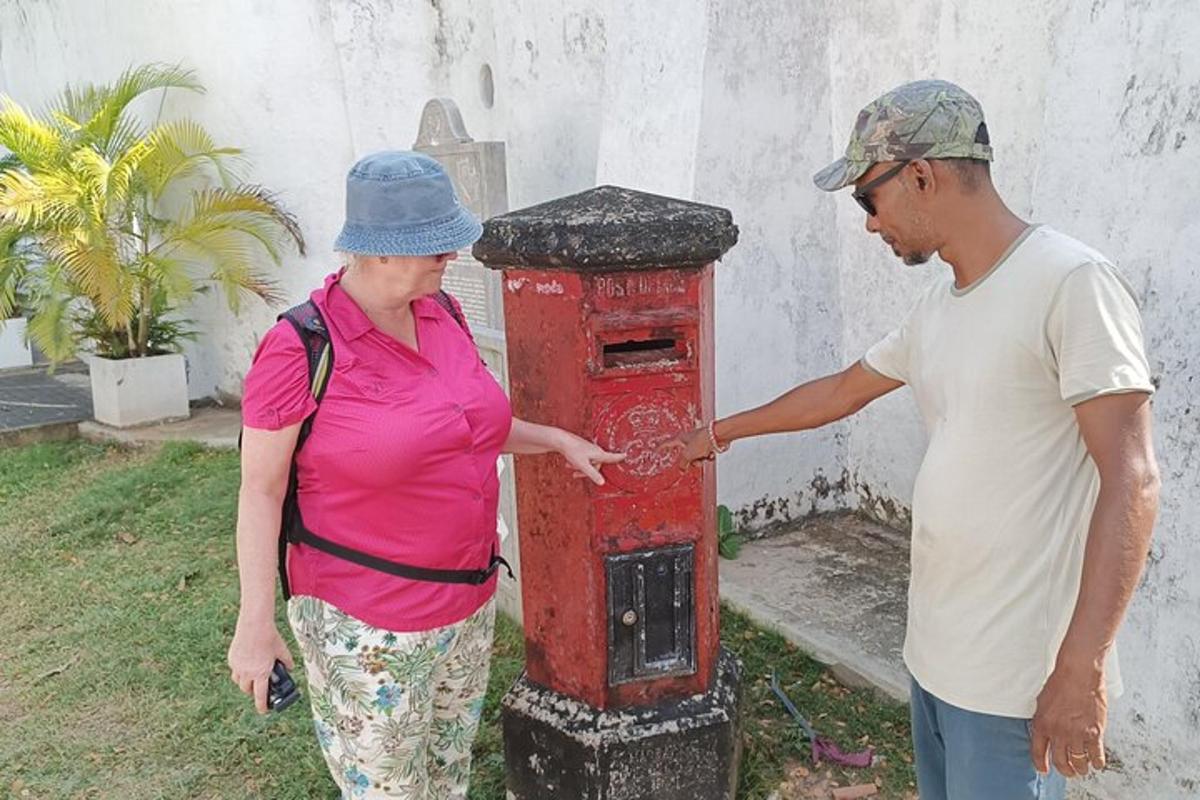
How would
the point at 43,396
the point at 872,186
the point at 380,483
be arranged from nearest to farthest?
the point at 872,186, the point at 380,483, the point at 43,396

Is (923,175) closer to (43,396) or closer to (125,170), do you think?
(125,170)

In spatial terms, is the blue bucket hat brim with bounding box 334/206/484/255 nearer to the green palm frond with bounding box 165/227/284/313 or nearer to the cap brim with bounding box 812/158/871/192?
the cap brim with bounding box 812/158/871/192

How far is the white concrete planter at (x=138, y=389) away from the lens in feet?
24.5

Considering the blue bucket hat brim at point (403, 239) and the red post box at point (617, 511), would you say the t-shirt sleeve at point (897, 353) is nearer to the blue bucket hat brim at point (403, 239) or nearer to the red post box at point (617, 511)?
the red post box at point (617, 511)

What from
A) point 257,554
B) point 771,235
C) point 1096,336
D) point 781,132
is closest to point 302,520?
point 257,554

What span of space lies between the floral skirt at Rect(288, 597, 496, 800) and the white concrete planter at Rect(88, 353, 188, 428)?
20.0 ft

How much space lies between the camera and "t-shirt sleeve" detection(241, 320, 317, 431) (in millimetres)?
1868

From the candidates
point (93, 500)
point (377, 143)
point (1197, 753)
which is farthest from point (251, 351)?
point (1197, 753)

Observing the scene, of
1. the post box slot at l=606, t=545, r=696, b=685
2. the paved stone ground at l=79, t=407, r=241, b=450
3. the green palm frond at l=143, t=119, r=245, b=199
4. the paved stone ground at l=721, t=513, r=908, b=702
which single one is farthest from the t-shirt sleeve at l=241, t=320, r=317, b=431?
the green palm frond at l=143, t=119, r=245, b=199

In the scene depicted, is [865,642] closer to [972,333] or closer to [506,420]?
[506,420]

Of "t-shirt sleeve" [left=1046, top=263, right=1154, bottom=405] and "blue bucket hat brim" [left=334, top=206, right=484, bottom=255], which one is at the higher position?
"blue bucket hat brim" [left=334, top=206, right=484, bottom=255]

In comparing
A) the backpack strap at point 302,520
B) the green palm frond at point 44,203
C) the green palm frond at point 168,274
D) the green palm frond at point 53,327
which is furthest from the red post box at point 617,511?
the green palm frond at point 53,327

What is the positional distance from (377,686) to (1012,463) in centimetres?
132

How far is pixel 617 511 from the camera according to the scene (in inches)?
97.8
